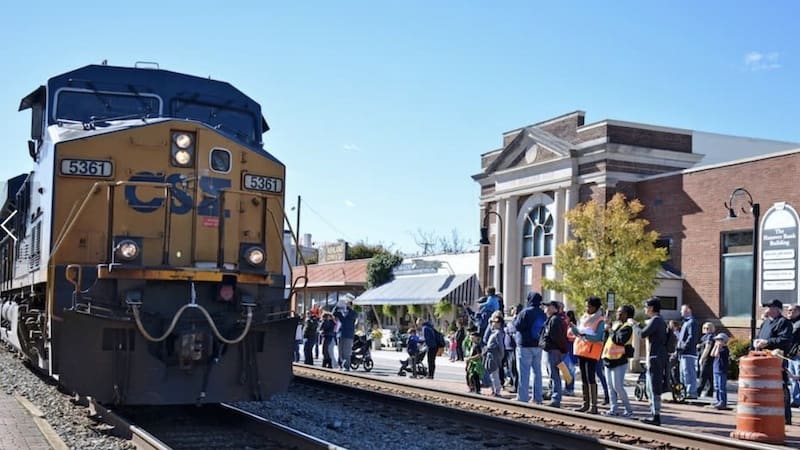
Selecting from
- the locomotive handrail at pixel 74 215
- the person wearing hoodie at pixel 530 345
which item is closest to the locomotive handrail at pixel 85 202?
the locomotive handrail at pixel 74 215

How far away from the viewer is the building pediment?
129ft

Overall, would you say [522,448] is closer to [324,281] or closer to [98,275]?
[98,275]

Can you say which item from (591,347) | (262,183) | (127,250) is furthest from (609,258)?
(127,250)

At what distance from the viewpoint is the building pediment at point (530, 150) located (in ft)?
129

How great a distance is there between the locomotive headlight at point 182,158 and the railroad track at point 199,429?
3134mm

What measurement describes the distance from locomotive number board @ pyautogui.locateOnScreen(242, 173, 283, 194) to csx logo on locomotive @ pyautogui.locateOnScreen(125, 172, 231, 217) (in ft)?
0.96

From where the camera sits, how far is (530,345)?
49.5 ft

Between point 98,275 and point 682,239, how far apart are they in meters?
28.6

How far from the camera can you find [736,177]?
32156mm

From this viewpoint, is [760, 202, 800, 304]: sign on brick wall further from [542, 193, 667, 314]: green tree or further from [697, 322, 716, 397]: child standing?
[697, 322, 716, 397]: child standing

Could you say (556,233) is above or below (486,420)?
above

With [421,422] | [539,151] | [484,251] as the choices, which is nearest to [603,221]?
[539,151]

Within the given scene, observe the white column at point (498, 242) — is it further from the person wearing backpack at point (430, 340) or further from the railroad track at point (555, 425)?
the railroad track at point (555, 425)

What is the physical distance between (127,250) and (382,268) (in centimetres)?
3994
